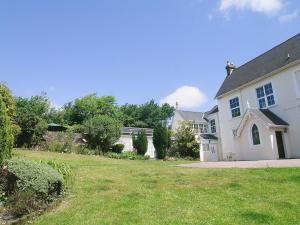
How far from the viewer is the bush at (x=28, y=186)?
943 centimetres

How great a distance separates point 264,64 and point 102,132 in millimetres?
17958

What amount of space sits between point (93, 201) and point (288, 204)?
5.86 metres

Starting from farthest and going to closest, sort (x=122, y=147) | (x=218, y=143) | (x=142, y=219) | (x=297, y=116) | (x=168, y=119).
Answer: (x=168, y=119) < (x=218, y=143) < (x=122, y=147) < (x=297, y=116) < (x=142, y=219)

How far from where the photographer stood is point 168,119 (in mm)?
81625

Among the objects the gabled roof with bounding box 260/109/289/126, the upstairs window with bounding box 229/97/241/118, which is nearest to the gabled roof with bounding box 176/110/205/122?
the upstairs window with bounding box 229/97/241/118

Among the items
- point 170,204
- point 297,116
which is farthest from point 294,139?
point 170,204

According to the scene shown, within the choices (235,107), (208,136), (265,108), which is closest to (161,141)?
(208,136)

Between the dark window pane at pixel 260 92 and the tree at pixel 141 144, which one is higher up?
the dark window pane at pixel 260 92

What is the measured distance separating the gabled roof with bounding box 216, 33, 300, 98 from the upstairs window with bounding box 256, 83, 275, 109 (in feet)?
3.77

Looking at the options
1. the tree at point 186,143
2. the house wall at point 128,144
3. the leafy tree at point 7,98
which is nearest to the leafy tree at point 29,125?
the leafy tree at point 7,98

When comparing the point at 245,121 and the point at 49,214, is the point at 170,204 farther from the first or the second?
the point at 245,121

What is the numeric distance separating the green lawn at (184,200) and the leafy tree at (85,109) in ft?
165

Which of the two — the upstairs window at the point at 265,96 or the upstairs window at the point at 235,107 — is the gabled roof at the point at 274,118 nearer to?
the upstairs window at the point at 265,96

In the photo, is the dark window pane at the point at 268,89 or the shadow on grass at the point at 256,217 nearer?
the shadow on grass at the point at 256,217
